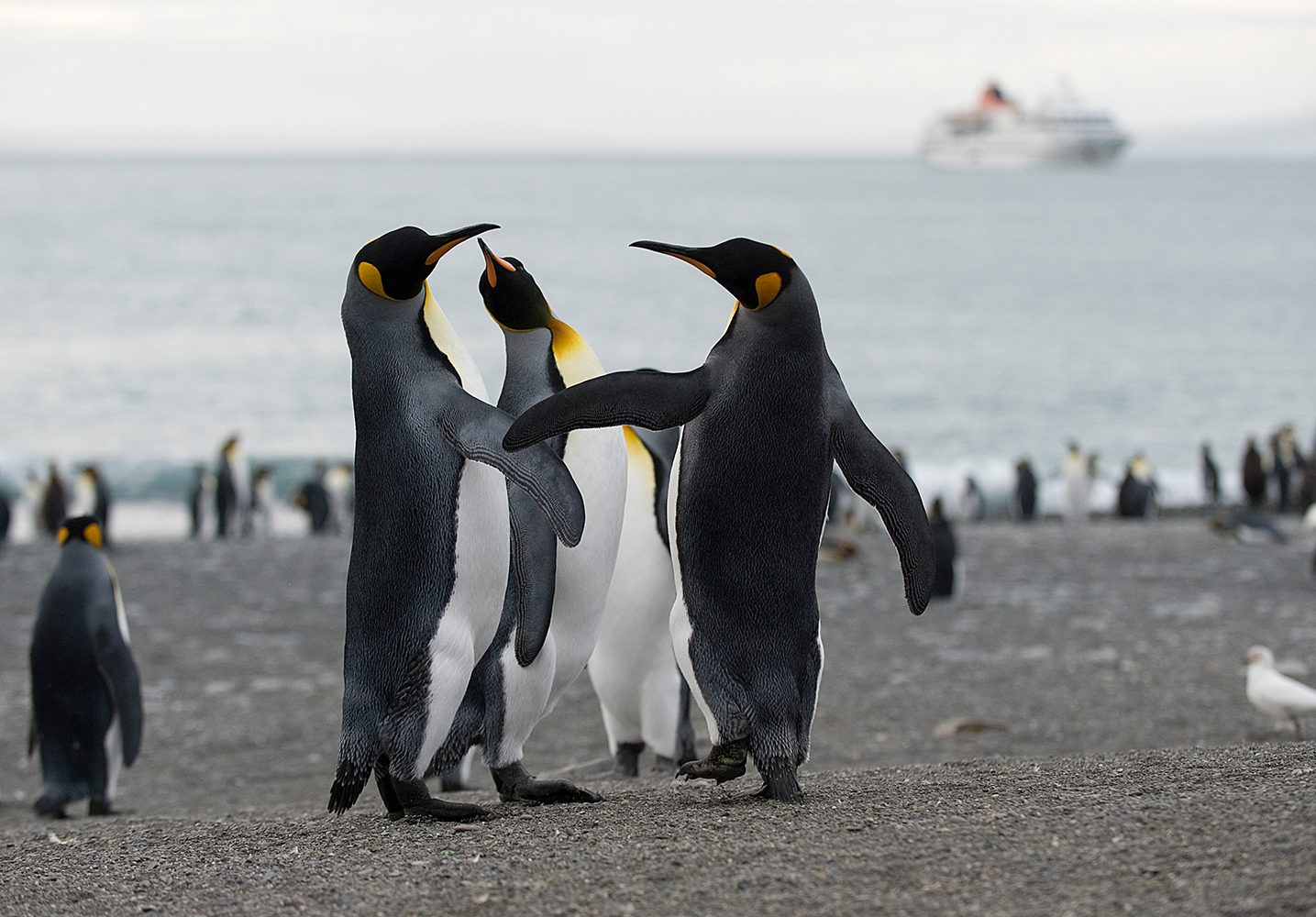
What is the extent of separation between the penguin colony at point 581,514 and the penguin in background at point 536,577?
0.01 m

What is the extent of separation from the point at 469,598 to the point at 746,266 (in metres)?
1.09

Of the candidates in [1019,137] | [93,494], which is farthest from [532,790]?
[1019,137]

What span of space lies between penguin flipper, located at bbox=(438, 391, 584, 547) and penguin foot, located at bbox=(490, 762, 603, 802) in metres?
0.77

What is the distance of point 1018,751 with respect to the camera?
5.67 meters

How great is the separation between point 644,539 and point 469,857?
1.78m

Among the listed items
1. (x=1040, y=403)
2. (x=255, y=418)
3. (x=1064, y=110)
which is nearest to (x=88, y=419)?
(x=255, y=418)

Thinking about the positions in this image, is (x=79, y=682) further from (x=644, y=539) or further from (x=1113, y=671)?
(x=1113, y=671)

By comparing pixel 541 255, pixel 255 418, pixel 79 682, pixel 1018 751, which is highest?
pixel 541 255

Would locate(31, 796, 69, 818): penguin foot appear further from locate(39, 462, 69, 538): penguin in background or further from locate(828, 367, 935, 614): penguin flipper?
locate(39, 462, 69, 538): penguin in background

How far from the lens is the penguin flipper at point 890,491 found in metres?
3.20

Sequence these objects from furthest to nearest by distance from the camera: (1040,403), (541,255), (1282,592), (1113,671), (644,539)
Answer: (541,255), (1040,403), (1282,592), (1113,671), (644,539)

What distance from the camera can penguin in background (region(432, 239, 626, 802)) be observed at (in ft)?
11.2

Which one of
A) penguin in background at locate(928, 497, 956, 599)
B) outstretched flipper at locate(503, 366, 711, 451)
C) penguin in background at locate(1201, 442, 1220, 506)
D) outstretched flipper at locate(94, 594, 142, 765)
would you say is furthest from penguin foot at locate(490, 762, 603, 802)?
penguin in background at locate(1201, 442, 1220, 506)

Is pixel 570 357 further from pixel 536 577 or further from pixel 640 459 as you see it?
pixel 640 459
